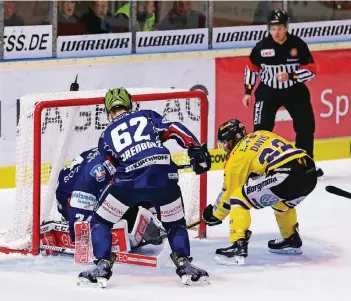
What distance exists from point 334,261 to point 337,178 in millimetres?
2736

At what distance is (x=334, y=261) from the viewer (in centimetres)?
769

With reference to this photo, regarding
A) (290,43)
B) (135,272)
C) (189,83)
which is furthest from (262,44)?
(135,272)

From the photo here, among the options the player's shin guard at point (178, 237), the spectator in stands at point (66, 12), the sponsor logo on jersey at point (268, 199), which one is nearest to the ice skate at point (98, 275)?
the player's shin guard at point (178, 237)

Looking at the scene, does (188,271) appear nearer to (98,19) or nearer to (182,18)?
(98,19)

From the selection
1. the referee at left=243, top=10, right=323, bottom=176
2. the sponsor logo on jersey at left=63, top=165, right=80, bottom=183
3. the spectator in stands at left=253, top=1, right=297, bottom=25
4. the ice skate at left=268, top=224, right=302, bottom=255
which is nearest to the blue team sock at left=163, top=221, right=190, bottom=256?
the sponsor logo on jersey at left=63, top=165, right=80, bottom=183

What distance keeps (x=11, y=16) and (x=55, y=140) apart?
6.52ft

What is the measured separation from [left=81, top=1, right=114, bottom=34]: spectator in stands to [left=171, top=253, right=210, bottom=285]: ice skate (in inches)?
138

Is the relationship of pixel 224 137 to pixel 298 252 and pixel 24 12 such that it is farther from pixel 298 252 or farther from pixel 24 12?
pixel 24 12

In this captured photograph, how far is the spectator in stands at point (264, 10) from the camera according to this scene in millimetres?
11062

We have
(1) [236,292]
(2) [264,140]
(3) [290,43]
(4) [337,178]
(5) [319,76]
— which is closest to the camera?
(1) [236,292]

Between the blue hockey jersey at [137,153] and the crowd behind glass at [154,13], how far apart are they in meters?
2.86

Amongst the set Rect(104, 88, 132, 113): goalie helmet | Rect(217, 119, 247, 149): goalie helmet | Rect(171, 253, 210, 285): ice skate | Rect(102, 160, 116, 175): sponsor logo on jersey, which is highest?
Rect(104, 88, 132, 113): goalie helmet

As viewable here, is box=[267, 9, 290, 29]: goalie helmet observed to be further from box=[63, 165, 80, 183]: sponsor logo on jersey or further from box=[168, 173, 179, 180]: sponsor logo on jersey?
box=[168, 173, 179, 180]: sponsor logo on jersey

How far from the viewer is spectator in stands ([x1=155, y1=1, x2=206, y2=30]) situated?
10.5m
